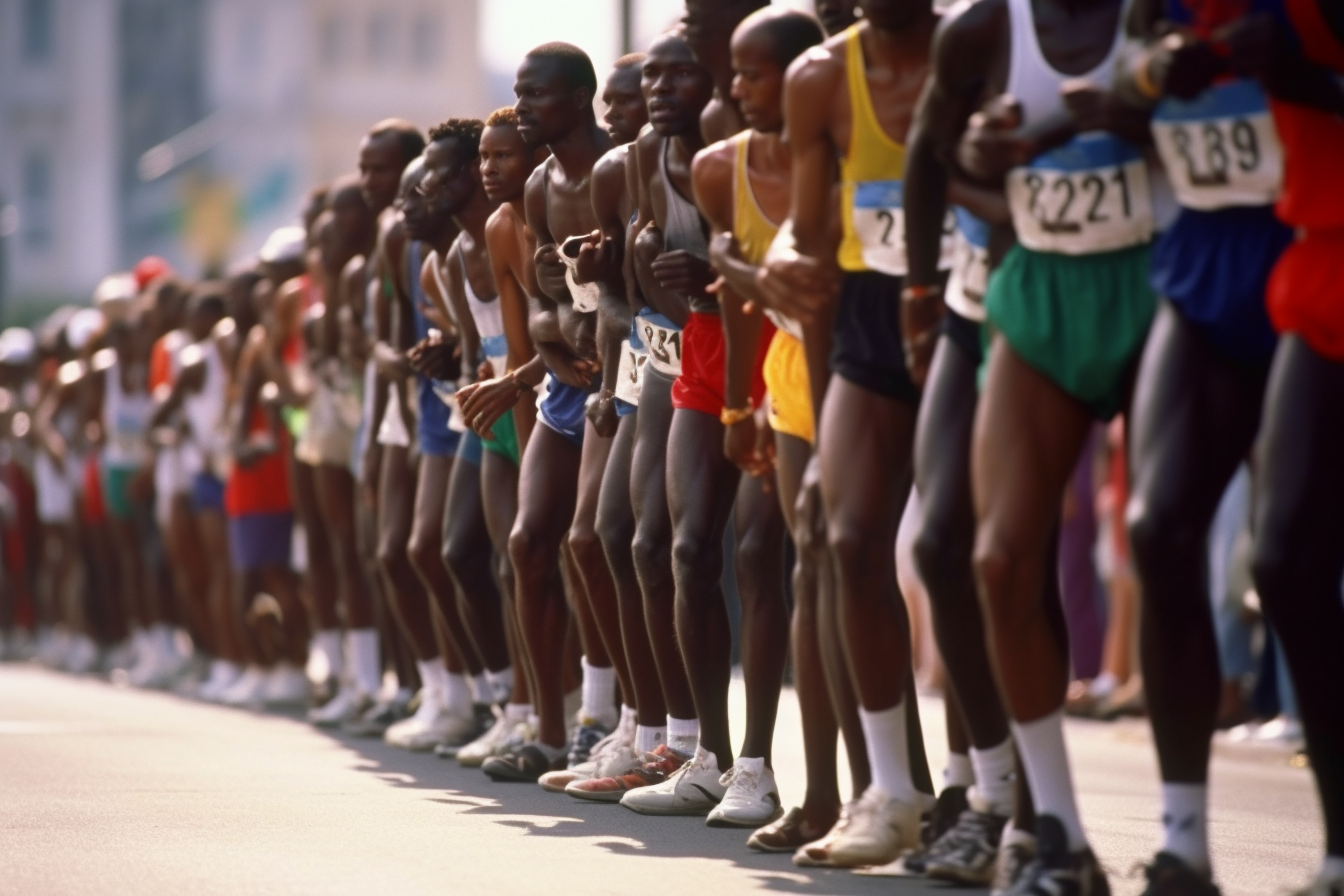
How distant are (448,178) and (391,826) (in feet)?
11.7

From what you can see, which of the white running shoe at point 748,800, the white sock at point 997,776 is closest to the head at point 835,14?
the white running shoe at point 748,800

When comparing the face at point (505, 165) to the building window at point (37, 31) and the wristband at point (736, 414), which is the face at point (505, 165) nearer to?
the wristband at point (736, 414)

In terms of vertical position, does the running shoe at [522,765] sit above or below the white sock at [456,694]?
above

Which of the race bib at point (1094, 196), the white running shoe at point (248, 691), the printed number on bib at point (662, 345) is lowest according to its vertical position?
the white running shoe at point (248, 691)

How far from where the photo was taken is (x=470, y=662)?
40.0 ft

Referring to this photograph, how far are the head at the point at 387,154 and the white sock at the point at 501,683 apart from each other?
8.28ft

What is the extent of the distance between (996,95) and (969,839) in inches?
68.9

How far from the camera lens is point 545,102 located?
32.8ft

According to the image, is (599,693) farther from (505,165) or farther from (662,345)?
(505,165)

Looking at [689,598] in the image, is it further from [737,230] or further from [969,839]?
[969,839]

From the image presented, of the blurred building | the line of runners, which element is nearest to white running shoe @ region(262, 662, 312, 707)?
the line of runners

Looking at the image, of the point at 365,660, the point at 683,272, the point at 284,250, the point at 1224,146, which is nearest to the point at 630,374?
the point at 683,272

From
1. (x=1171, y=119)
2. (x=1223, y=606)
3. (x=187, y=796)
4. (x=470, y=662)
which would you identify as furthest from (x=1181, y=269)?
(x=1223, y=606)

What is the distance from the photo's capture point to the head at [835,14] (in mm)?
8086
